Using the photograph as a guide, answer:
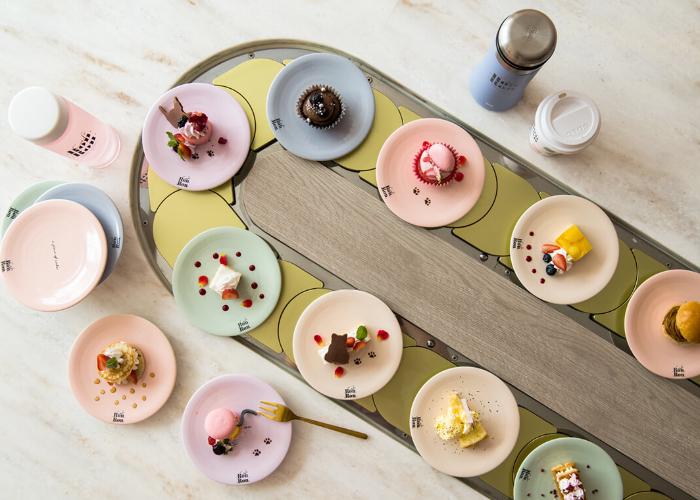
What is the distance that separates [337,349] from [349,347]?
36mm

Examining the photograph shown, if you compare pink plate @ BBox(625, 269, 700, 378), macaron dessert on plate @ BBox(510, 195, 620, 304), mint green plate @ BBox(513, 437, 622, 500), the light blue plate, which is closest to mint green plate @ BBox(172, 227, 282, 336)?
the light blue plate

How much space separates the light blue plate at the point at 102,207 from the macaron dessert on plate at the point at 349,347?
39cm

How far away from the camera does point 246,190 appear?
1.06 m

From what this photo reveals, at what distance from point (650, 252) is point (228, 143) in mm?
858

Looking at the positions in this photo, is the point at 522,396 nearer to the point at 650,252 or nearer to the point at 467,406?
Answer: the point at 467,406

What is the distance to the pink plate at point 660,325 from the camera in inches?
39.7

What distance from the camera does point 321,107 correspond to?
996 millimetres

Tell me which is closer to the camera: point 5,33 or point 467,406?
point 467,406

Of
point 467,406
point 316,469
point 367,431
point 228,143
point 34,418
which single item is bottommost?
point 34,418

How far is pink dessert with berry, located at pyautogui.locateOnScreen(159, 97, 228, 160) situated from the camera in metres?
1.00

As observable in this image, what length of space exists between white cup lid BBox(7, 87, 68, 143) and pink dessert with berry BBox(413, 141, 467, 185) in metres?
0.66

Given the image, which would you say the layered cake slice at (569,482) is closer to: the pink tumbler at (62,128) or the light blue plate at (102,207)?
the light blue plate at (102,207)

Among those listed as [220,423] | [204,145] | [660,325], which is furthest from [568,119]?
[220,423]

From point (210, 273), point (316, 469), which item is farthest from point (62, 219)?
point (316, 469)
